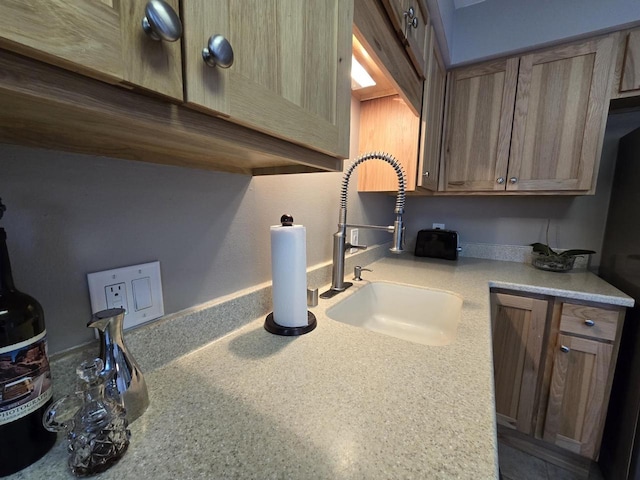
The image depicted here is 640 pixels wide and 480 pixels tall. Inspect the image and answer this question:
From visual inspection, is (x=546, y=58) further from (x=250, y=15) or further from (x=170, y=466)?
(x=170, y=466)

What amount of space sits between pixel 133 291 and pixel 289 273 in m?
0.32

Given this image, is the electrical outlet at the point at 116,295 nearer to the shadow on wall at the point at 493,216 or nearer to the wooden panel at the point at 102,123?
the wooden panel at the point at 102,123

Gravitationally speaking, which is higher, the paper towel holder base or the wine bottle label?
the wine bottle label

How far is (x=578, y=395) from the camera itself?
114 cm

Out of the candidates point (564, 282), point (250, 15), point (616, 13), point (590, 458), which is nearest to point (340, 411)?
point (250, 15)

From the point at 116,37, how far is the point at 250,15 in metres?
0.17

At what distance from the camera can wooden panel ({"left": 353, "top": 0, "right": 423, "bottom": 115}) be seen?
0.62 meters

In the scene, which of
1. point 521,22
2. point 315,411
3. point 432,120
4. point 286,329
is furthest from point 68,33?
point 521,22

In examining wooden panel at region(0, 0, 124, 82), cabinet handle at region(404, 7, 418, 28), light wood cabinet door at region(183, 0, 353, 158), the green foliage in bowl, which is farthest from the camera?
the green foliage in bowl

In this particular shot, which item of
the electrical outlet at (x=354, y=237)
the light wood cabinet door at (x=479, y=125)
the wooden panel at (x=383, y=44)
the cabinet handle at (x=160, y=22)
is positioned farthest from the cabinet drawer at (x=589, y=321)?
the cabinet handle at (x=160, y=22)

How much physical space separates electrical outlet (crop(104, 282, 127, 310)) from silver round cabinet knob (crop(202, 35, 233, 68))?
1.38 ft

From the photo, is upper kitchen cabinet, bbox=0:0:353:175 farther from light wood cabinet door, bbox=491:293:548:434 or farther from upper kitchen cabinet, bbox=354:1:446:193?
light wood cabinet door, bbox=491:293:548:434

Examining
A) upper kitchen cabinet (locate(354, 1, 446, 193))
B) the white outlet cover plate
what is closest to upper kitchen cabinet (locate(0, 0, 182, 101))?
the white outlet cover plate

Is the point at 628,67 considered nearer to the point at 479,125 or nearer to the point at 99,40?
the point at 479,125
